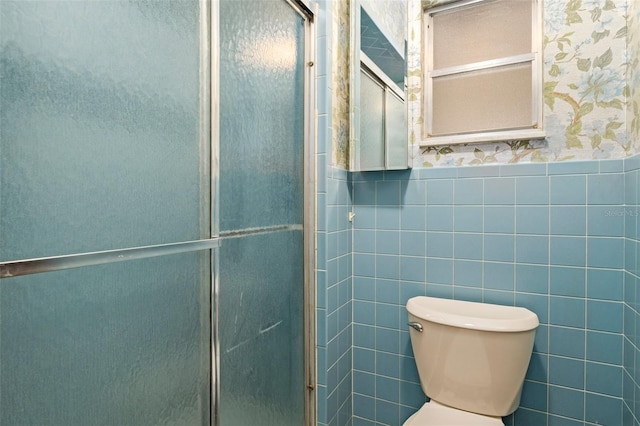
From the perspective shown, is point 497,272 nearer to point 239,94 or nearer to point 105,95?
point 239,94

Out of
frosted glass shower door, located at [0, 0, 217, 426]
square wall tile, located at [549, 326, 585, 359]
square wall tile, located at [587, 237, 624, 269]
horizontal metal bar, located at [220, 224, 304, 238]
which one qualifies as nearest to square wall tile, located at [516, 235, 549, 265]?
square wall tile, located at [587, 237, 624, 269]

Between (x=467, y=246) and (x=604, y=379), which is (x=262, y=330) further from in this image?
(x=604, y=379)

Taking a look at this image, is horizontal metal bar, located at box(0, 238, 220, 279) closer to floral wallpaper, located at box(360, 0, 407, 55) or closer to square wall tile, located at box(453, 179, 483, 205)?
square wall tile, located at box(453, 179, 483, 205)

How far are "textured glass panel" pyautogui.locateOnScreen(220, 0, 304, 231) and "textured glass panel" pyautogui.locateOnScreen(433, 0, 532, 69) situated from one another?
602 mm

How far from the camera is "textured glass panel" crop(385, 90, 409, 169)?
4.89 ft

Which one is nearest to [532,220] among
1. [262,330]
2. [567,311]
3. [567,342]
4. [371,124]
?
[567,311]

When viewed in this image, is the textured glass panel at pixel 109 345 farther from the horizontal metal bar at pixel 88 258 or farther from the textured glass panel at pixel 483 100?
A: the textured glass panel at pixel 483 100

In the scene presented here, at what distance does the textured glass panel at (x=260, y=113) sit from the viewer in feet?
3.16

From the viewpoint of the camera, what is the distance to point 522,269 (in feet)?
4.38

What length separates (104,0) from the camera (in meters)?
0.65

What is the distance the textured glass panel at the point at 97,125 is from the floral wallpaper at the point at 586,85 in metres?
1.14

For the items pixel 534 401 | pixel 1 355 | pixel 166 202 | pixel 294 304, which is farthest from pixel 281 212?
pixel 534 401

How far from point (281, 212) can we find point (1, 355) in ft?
2.64

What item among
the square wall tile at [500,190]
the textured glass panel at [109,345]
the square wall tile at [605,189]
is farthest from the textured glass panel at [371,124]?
the textured glass panel at [109,345]
